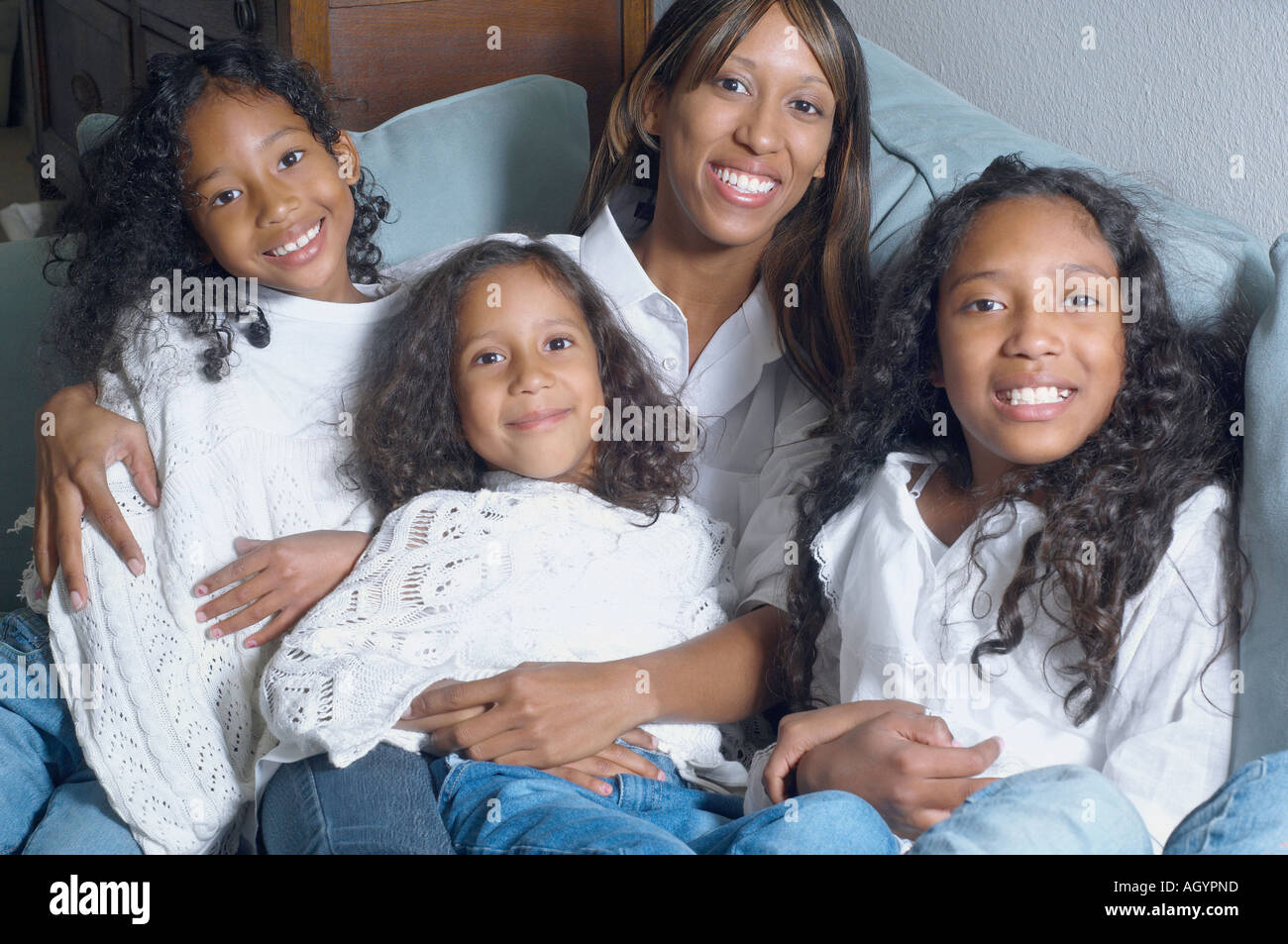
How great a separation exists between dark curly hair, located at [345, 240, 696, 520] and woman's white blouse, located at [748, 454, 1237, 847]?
218mm

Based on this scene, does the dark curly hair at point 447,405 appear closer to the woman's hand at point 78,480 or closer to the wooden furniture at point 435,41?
the woman's hand at point 78,480

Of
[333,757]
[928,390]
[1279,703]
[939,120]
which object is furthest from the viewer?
[939,120]

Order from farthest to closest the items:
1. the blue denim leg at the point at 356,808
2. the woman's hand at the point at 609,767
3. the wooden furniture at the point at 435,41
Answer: the wooden furniture at the point at 435,41 → the woman's hand at the point at 609,767 → the blue denim leg at the point at 356,808

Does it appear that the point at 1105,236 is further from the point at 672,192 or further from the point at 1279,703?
the point at 672,192

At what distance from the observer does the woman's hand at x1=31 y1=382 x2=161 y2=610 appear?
1204 millimetres

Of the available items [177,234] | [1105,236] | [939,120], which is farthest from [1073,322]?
[177,234]

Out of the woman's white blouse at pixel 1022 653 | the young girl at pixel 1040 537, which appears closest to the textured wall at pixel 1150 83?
the young girl at pixel 1040 537

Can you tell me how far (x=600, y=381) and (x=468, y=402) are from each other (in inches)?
6.2

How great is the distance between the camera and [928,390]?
1.25 m

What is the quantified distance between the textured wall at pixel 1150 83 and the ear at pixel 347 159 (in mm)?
830

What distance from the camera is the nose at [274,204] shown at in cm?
129

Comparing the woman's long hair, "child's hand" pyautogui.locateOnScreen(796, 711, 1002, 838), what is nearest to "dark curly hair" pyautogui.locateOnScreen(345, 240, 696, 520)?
the woman's long hair

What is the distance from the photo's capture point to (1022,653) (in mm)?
1093
